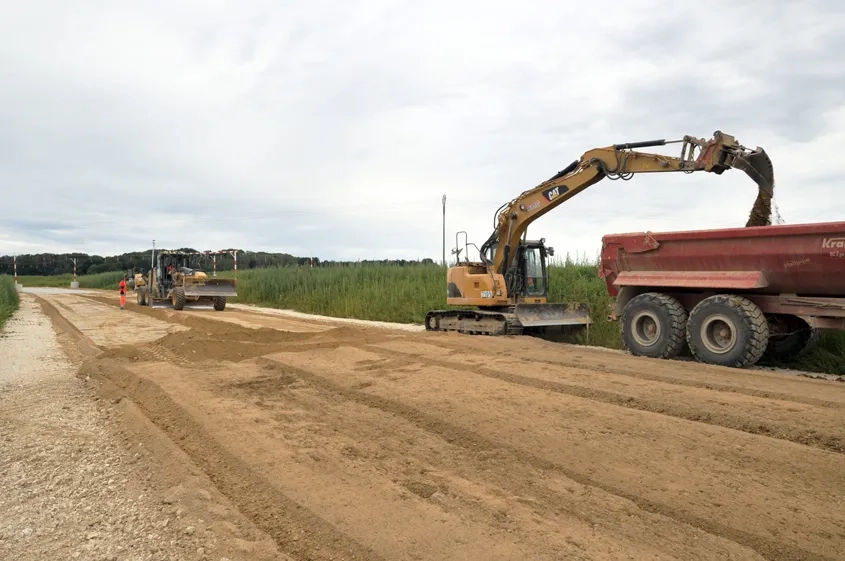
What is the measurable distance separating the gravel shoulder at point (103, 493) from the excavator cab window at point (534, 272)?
8995 mm

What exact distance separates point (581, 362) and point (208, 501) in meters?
5.77

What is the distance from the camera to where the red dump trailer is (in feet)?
28.9

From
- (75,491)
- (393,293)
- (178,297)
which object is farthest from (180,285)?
(75,491)

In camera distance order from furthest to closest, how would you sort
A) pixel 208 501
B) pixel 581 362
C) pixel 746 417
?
pixel 581 362 → pixel 746 417 → pixel 208 501

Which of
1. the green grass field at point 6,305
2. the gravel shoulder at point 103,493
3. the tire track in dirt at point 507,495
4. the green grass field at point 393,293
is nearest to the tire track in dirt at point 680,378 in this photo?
the green grass field at point 393,293

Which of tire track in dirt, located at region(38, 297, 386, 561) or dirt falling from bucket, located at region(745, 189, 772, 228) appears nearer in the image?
tire track in dirt, located at region(38, 297, 386, 561)

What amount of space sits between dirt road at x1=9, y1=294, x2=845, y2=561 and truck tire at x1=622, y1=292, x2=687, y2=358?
1762 millimetres

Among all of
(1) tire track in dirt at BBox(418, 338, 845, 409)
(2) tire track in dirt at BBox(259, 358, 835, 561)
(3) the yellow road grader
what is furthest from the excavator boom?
(3) the yellow road grader

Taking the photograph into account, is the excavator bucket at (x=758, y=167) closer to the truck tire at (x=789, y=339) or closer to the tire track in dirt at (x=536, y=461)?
the truck tire at (x=789, y=339)

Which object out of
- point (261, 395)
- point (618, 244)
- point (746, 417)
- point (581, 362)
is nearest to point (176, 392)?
point (261, 395)

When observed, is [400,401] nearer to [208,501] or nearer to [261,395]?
[261,395]

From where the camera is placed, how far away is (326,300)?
78.8ft

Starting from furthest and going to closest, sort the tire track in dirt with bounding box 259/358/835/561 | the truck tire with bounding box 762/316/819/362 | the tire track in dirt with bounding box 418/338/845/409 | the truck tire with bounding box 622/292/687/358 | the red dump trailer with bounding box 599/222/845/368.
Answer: the truck tire with bounding box 622/292/687/358
the truck tire with bounding box 762/316/819/362
the red dump trailer with bounding box 599/222/845/368
the tire track in dirt with bounding box 418/338/845/409
the tire track in dirt with bounding box 259/358/835/561

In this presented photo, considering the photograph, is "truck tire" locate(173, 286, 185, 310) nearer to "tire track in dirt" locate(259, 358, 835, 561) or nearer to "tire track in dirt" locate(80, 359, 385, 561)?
"tire track in dirt" locate(259, 358, 835, 561)
